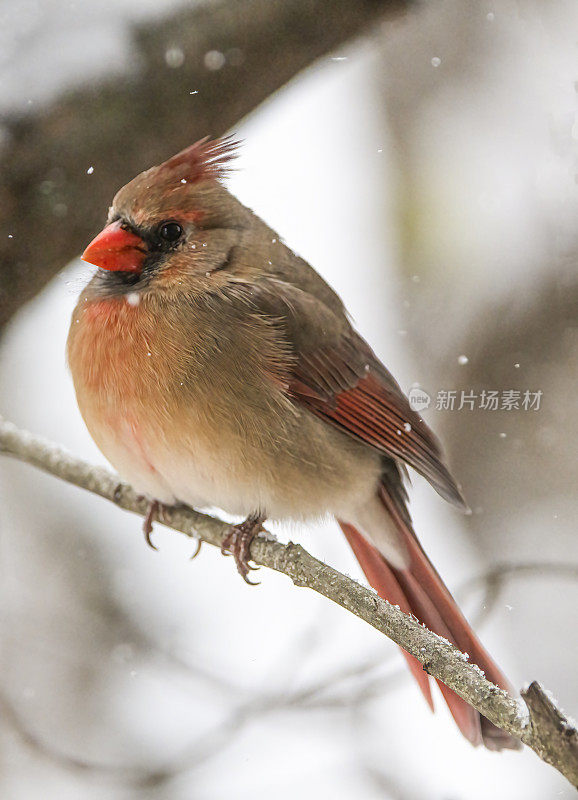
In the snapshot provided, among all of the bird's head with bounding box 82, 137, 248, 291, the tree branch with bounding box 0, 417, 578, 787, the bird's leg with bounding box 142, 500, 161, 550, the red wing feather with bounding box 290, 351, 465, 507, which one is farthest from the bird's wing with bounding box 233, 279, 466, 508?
the bird's leg with bounding box 142, 500, 161, 550

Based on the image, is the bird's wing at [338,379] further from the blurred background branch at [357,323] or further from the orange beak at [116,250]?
the orange beak at [116,250]

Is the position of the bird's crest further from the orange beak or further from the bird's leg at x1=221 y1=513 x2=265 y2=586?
the bird's leg at x1=221 y1=513 x2=265 y2=586

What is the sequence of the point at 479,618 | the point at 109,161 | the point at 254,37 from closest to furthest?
the point at 109,161 < the point at 479,618 < the point at 254,37

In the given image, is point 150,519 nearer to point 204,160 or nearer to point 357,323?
point 357,323

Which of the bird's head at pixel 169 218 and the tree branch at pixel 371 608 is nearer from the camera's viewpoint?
the tree branch at pixel 371 608

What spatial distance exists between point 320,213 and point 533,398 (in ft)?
2.46

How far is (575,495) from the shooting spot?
8.08ft

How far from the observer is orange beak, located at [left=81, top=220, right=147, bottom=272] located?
1.41m

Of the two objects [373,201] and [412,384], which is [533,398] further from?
[373,201]

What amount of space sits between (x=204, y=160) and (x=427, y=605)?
938 mm

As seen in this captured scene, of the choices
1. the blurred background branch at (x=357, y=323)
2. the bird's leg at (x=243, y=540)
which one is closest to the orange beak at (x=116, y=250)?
the blurred background branch at (x=357, y=323)

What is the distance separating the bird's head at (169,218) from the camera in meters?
1.44

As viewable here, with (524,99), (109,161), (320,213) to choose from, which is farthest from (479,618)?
(524,99)

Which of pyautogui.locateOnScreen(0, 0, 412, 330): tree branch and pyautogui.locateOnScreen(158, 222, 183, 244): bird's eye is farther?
pyautogui.locateOnScreen(0, 0, 412, 330): tree branch
